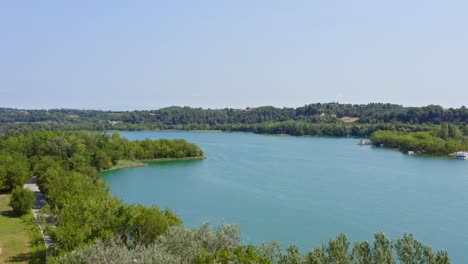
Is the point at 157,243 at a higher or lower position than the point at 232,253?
lower

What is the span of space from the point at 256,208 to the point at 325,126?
242ft

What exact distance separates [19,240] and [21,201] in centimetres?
460

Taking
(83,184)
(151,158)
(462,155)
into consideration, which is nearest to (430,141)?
(462,155)

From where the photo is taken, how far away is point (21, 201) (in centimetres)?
2423

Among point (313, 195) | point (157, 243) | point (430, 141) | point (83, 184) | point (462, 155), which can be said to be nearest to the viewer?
point (157, 243)

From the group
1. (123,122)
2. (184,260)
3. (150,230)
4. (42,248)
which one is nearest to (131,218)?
(150,230)

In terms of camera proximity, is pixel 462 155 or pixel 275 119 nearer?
pixel 462 155

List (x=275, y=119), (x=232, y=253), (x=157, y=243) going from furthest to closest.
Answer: (x=275, y=119), (x=157, y=243), (x=232, y=253)

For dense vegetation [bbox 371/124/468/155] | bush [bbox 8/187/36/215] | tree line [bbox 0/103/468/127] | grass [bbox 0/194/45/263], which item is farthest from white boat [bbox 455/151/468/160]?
grass [bbox 0/194/45/263]

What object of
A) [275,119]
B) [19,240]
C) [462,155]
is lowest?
[19,240]

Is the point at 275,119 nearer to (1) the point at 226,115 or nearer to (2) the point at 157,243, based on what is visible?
(1) the point at 226,115

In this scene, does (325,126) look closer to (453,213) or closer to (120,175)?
(120,175)

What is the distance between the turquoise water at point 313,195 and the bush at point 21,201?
314 inches

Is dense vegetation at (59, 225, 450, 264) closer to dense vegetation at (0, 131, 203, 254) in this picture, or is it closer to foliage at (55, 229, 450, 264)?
foliage at (55, 229, 450, 264)
